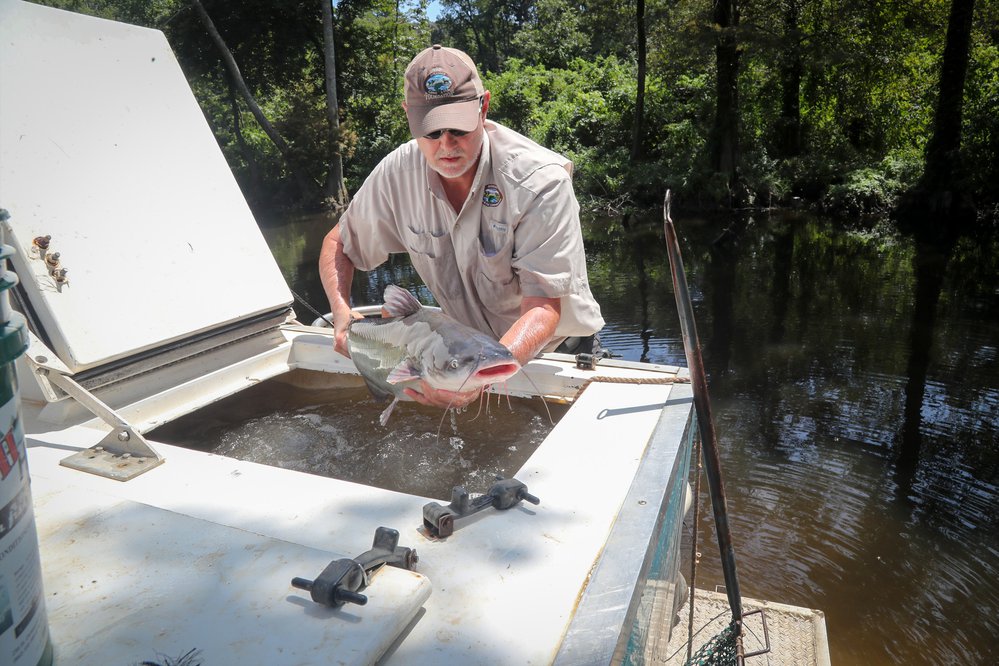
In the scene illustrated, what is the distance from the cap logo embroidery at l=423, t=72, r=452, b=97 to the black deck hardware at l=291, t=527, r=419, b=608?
1555 millimetres

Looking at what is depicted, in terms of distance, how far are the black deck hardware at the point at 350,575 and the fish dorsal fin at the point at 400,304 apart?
1.18m

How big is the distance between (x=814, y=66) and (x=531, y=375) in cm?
1937

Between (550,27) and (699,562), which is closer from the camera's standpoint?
(699,562)

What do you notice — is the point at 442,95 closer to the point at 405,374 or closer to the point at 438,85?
the point at 438,85

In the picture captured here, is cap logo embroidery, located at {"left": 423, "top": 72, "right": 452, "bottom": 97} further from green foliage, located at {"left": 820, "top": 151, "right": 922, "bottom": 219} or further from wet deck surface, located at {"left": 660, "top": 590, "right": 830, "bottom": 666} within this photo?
green foliage, located at {"left": 820, "top": 151, "right": 922, "bottom": 219}

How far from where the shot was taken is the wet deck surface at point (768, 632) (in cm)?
310

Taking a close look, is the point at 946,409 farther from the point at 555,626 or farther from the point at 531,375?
the point at 555,626

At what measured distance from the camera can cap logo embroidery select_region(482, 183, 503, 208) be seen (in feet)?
8.51

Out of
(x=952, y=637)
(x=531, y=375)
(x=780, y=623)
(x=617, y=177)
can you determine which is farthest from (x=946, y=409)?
(x=617, y=177)

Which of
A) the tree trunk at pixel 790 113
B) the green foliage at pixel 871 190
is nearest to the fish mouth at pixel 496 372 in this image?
the green foliage at pixel 871 190

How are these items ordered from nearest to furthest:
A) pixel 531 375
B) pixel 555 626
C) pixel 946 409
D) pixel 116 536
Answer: pixel 555 626, pixel 116 536, pixel 531 375, pixel 946 409

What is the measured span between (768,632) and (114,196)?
3523 mm

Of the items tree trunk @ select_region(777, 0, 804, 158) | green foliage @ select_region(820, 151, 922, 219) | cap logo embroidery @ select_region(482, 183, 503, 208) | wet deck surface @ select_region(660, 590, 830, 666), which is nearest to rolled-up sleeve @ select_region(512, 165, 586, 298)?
cap logo embroidery @ select_region(482, 183, 503, 208)

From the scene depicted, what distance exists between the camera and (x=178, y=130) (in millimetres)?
3131
